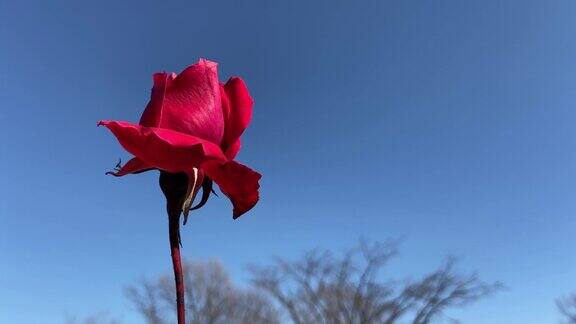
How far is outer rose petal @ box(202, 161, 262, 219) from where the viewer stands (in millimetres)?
385

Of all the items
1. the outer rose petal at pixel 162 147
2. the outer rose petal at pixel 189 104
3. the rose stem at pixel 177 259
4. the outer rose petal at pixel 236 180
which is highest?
the outer rose petal at pixel 189 104

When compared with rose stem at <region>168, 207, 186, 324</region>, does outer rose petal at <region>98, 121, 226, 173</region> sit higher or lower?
higher

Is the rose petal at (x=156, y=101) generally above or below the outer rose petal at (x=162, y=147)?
above

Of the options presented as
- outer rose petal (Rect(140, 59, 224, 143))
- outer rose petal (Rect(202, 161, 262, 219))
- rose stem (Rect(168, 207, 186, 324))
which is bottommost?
rose stem (Rect(168, 207, 186, 324))

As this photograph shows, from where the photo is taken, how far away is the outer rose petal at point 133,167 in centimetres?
40

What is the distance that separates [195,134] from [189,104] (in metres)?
0.03

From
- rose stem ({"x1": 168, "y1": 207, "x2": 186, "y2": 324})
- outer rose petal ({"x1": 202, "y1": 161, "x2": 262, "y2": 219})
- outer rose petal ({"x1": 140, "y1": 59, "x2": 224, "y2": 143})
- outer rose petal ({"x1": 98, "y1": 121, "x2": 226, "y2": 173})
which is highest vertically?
outer rose petal ({"x1": 140, "y1": 59, "x2": 224, "y2": 143})

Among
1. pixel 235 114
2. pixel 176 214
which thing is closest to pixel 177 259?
pixel 176 214

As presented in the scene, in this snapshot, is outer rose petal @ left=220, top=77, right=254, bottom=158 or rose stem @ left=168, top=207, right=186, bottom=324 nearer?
rose stem @ left=168, top=207, right=186, bottom=324

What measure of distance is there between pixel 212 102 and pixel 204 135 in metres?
0.03

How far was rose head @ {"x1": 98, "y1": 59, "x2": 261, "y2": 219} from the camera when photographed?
14.2 inches

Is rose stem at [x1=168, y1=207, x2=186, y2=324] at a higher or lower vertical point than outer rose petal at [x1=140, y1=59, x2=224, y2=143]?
lower

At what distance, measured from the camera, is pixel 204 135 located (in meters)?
0.39

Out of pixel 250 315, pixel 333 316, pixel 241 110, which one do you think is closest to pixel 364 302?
pixel 333 316
